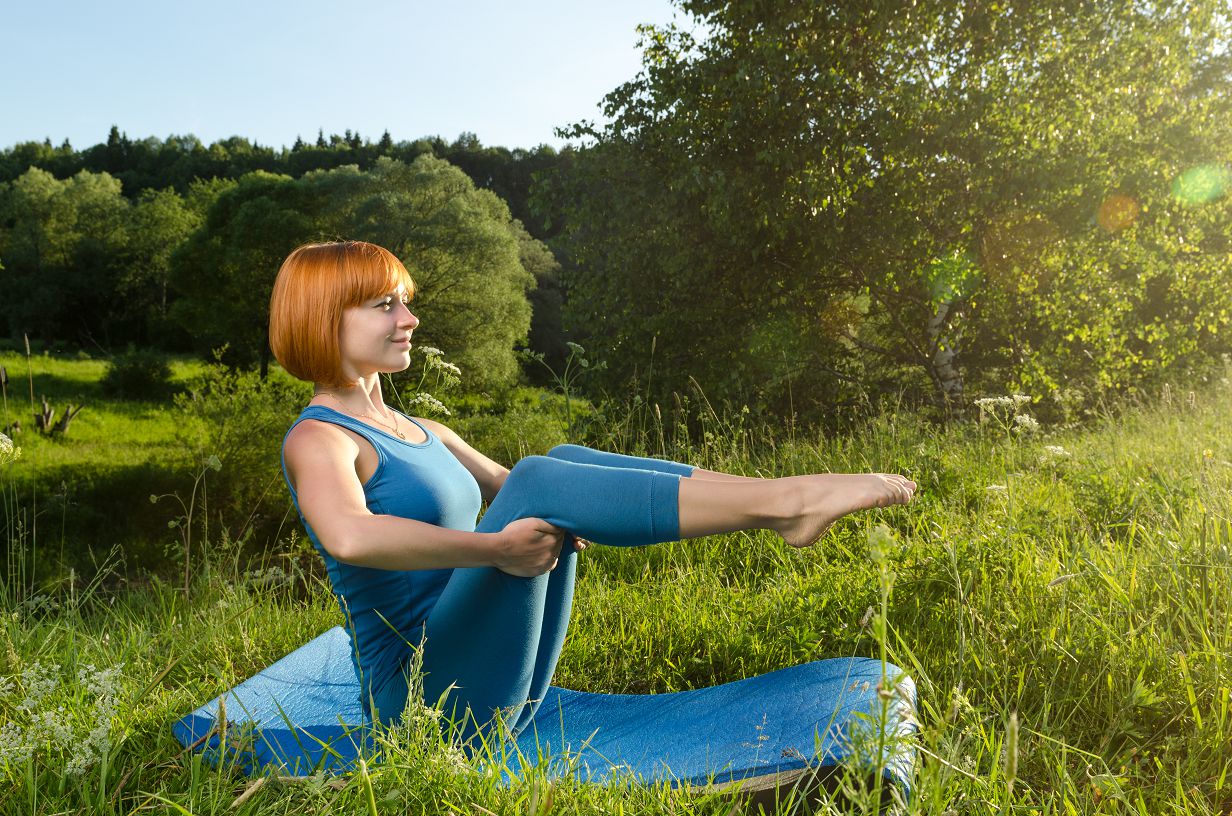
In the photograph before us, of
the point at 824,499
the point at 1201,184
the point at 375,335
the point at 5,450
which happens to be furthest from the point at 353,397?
the point at 1201,184

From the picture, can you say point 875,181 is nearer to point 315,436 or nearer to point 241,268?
point 315,436

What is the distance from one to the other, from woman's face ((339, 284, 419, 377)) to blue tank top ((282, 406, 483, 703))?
0.57 feet

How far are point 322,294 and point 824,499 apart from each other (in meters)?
1.41

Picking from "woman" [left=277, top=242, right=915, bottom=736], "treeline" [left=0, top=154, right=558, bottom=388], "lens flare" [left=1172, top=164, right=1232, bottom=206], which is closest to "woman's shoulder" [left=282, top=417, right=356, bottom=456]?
"woman" [left=277, top=242, right=915, bottom=736]

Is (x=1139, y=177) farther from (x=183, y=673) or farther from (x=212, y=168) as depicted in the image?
(x=212, y=168)

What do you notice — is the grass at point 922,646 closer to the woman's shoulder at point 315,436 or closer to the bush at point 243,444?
the woman's shoulder at point 315,436

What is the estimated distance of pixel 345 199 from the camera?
29.3 meters

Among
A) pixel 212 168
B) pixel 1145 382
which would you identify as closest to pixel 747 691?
pixel 1145 382

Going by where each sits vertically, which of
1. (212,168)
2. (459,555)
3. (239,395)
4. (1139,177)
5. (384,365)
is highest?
(212,168)

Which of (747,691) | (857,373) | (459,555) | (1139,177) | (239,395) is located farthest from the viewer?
(239,395)

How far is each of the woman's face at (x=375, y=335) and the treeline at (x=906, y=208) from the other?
5.01 m

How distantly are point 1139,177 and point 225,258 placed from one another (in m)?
28.6

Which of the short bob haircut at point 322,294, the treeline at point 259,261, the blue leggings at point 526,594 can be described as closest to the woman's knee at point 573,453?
the blue leggings at point 526,594

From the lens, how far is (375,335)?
2.32 metres
